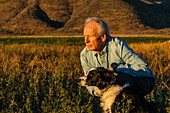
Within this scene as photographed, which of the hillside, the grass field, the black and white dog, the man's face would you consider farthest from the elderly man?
the hillside

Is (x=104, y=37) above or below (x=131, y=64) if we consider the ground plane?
above

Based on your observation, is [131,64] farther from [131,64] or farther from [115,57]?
[115,57]

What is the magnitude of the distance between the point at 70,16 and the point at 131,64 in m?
81.8

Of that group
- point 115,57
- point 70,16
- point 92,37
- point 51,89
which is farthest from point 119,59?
point 70,16

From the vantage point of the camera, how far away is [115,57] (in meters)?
3.01

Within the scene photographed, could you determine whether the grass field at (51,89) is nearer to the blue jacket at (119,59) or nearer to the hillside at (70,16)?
the blue jacket at (119,59)

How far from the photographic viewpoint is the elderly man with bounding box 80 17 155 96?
104 inches

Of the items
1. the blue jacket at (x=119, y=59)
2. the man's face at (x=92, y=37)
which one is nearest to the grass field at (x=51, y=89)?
the blue jacket at (x=119, y=59)

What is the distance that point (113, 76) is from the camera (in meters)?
2.38

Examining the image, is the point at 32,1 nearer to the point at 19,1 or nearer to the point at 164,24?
the point at 19,1

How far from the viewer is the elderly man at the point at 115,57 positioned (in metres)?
2.64

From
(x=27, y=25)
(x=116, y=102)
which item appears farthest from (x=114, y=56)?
(x=27, y=25)

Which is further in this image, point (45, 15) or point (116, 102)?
point (45, 15)

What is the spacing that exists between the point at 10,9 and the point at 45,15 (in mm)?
17131
